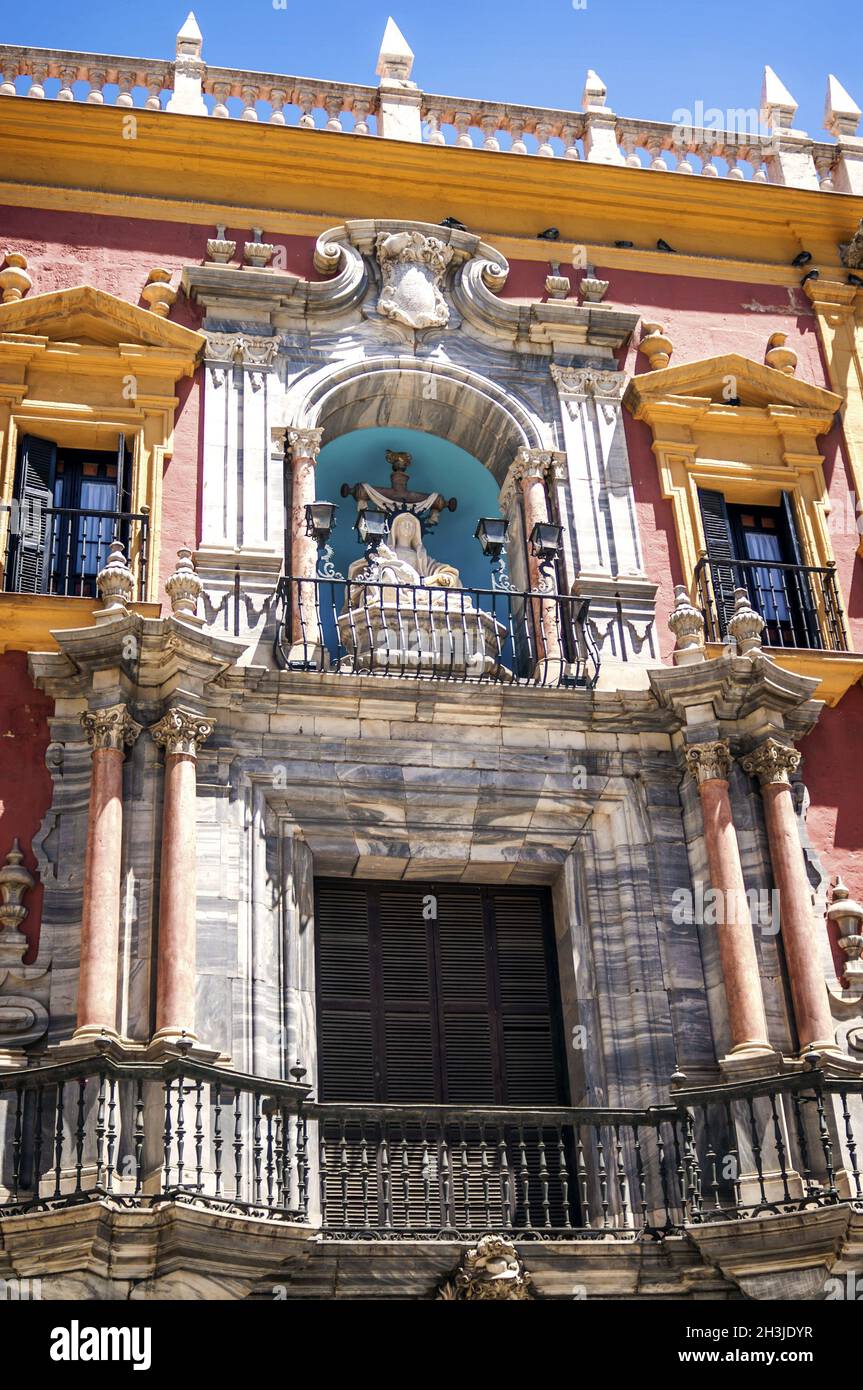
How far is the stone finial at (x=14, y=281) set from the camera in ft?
50.6

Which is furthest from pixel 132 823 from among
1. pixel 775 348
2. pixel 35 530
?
pixel 775 348

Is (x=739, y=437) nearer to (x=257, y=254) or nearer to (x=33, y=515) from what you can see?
(x=257, y=254)

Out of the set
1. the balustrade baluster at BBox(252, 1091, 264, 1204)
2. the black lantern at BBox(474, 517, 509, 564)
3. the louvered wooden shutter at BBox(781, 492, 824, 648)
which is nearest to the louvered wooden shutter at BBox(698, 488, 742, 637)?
the louvered wooden shutter at BBox(781, 492, 824, 648)

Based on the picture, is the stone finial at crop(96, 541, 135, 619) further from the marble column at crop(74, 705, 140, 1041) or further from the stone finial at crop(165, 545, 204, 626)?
the marble column at crop(74, 705, 140, 1041)

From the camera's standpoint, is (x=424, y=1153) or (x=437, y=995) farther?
(x=437, y=995)

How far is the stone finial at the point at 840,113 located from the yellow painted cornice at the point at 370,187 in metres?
1.30

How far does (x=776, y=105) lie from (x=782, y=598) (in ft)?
17.6

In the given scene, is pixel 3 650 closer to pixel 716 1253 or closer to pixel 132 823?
pixel 132 823

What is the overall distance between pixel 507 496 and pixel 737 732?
318cm

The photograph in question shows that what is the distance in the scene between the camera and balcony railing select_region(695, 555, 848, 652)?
1541 cm

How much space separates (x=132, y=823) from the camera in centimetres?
1295

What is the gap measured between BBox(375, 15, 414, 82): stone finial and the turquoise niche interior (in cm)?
350

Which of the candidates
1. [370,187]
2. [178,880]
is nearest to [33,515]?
[178,880]

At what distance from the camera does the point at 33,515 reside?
14.7 meters
